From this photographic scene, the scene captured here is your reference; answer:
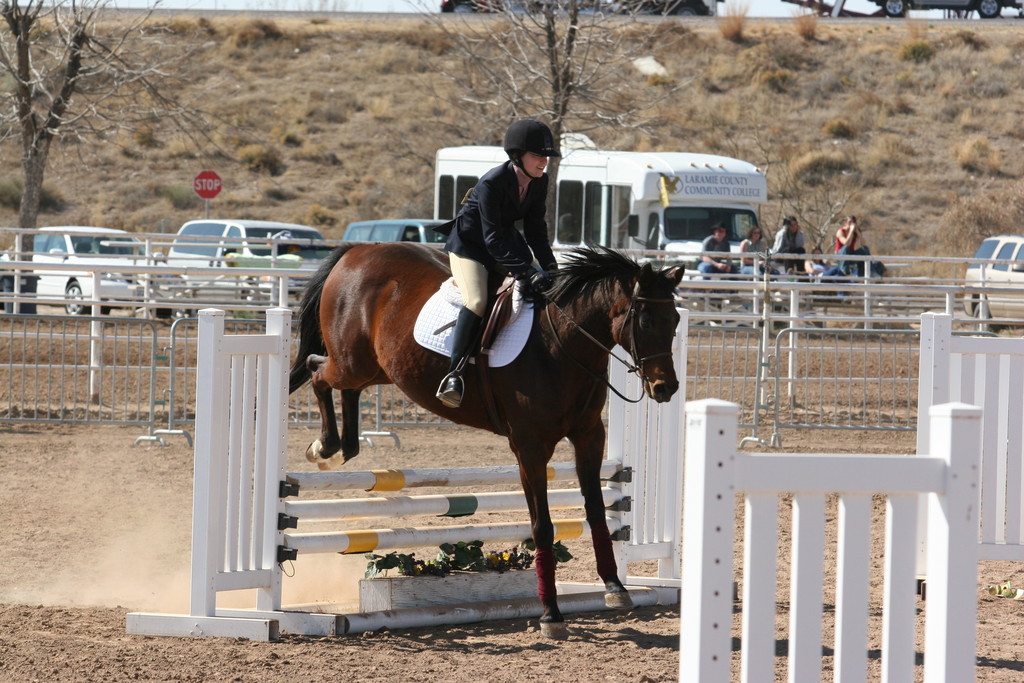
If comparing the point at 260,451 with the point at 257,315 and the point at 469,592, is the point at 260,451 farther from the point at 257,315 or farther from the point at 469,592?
the point at 257,315

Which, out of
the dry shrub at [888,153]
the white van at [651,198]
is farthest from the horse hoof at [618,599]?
the dry shrub at [888,153]

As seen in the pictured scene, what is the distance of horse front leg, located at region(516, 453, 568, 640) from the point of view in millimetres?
5438

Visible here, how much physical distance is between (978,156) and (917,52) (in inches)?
323

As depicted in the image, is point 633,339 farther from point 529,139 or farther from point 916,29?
point 916,29

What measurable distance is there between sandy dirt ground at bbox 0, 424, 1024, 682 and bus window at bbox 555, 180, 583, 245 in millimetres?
12680

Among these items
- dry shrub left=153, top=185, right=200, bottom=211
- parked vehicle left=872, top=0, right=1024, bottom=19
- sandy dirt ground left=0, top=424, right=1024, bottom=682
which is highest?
parked vehicle left=872, top=0, right=1024, bottom=19

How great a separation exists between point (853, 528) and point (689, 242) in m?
17.8

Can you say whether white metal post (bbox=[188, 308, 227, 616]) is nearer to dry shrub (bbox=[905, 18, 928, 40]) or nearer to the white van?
the white van

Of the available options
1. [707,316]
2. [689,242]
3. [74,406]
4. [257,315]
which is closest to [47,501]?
[74,406]

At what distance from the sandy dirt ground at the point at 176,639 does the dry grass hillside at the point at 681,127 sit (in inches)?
984

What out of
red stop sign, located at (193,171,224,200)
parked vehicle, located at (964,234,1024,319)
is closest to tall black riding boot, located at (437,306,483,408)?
parked vehicle, located at (964,234,1024,319)

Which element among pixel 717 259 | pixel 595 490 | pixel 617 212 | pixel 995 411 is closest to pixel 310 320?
pixel 595 490

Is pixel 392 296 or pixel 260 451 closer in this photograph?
pixel 260 451

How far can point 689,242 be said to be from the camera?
2019cm
